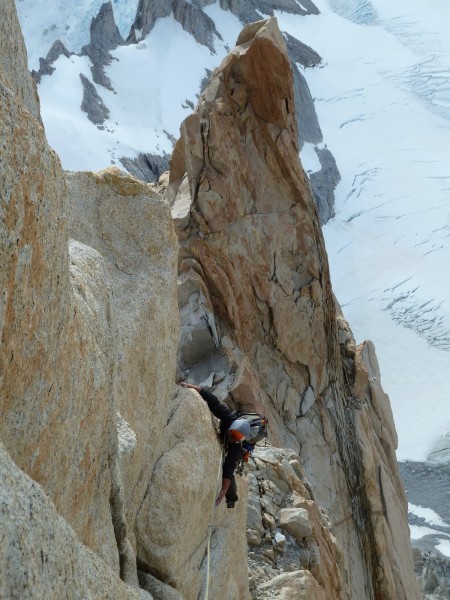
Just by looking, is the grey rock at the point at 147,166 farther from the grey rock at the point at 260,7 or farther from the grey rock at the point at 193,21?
the grey rock at the point at 260,7

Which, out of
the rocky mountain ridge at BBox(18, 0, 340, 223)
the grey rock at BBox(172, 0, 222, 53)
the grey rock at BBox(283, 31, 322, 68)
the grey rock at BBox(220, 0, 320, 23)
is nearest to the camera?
the rocky mountain ridge at BBox(18, 0, 340, 223)

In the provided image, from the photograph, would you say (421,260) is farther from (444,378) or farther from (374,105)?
(374,105)

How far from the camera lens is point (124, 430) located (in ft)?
21.3

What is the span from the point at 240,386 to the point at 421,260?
4968 cm

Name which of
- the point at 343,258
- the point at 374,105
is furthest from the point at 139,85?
the point at 343,258

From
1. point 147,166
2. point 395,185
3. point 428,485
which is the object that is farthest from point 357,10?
point 428,485

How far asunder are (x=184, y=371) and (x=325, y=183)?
195ft

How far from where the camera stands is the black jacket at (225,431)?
884 centimetres

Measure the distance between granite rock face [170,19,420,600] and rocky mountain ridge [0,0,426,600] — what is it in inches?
2.1

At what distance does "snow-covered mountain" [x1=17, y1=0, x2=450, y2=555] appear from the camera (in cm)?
5866

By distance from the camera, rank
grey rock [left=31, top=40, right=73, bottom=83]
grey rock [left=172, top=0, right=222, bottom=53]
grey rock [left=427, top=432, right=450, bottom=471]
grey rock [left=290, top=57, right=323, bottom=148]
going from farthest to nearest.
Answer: grey rock [left=172, top=0, right=222, bottom=53]
grey rock [left=290, top=57, right=323, bottom=148]
grey rock [left=31, top=40, right=73, bottom=83]
grey rock [left=427, top=432, right=450, bottom=471]

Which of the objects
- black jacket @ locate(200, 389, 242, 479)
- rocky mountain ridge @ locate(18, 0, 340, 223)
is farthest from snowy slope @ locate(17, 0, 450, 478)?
black jacket @ locate(200, 389, 242, 479)

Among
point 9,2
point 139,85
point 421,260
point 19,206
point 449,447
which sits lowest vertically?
point 449,447

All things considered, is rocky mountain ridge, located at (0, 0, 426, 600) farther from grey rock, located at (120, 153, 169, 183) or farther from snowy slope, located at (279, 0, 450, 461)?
grey rock, located at (120, 153, 169, 183)
